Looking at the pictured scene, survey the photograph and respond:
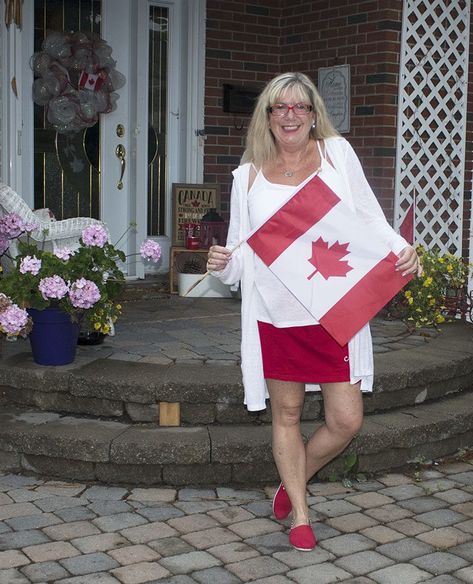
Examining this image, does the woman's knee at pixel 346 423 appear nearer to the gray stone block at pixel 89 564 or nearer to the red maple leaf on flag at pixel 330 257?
the red maple leaf on flag at pixel 330 257

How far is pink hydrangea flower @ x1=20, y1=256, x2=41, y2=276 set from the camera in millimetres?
4559

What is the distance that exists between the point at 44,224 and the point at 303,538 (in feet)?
9.18

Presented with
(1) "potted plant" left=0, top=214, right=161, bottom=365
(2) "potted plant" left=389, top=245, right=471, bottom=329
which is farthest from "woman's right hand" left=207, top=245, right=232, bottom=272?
(2) "potted plant" left=389, top=245, right=471, bottom=329

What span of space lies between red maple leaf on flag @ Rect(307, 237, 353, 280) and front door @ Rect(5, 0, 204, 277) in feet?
13.3

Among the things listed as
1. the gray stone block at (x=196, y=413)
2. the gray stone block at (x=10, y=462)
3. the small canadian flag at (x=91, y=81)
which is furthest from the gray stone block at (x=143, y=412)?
the small canadian flag at (x=91, y=81)

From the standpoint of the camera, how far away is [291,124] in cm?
340

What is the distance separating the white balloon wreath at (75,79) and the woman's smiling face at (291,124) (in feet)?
12.9

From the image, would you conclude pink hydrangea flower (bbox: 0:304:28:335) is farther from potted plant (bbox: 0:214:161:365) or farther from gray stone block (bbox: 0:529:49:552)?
gray stone block (bbox: 0:529:49:552)

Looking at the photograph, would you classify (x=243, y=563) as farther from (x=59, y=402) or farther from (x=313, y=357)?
(x=59, y=402)

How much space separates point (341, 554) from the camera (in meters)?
3.52

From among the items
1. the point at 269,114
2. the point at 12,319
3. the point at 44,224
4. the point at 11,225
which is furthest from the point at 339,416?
the point at 44,224

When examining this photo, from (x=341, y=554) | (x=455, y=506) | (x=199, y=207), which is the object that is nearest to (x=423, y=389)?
(x=455, y=506)

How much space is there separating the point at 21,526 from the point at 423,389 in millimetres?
2218

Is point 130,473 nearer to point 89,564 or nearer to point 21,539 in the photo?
point 21,539
